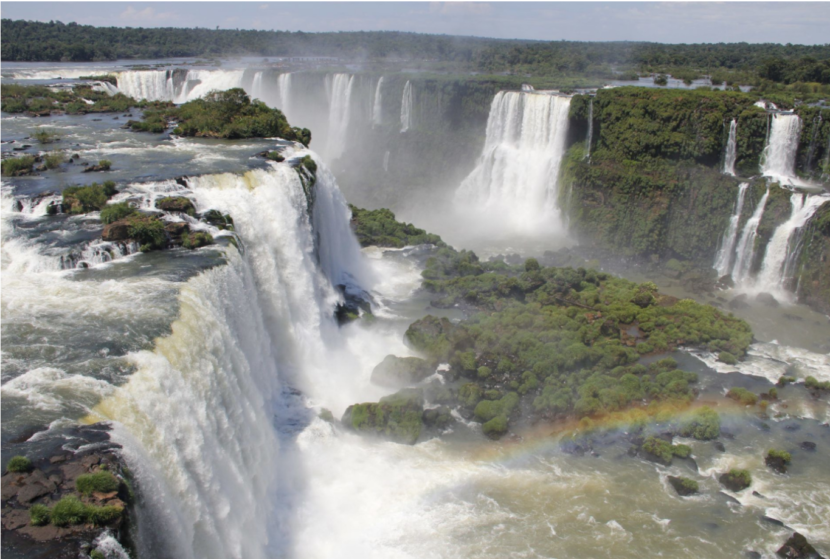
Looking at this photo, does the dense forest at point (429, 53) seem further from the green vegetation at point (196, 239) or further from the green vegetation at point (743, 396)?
the green vegetation at point (196, 239)

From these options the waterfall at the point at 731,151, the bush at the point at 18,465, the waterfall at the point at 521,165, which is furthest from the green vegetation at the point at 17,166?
the waterfall at the point at 731,151

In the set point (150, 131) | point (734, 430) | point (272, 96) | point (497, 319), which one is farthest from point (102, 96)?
point (734, 430)

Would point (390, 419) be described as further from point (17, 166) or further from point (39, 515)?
point (17, 166)

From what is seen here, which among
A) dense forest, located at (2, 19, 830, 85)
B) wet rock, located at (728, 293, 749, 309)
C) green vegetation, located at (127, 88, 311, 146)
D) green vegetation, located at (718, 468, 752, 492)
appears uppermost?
dense forest, located at (2, 19, 830, 85)

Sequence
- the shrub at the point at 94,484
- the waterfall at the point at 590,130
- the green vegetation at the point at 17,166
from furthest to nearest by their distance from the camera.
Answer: the waterfall at the point at 590,130
the green vegetation at the point at 17,166
the shrub at the point at 94,484

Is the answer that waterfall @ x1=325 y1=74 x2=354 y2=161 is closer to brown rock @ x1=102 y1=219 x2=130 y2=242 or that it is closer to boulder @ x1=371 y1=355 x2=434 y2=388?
boulder @ x1=371 y1=355 x2=434 y2=388

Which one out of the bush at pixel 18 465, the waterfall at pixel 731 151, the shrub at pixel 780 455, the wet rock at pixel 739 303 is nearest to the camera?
the bush at pixel 18 465

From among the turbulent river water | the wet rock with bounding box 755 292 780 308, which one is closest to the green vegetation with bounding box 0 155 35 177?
the turbulent river water
